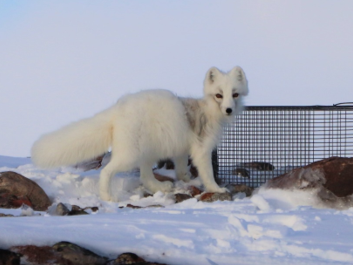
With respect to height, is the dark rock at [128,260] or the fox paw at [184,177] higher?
the dark rock at [128,260]

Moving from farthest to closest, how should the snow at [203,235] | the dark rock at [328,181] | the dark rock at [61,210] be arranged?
the dark rock at [328,181] → the dark rock at [61,210] → the snow at [203,235]

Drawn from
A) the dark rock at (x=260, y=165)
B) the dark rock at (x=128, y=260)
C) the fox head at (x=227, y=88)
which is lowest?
the dark rock at (x=260, y=165)

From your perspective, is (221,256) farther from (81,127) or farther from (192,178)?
(192,178)

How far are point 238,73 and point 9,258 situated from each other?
3.31 m

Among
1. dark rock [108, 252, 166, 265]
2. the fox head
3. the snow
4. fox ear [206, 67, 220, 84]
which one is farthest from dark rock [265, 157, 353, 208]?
dark rock [108, 252, 166, 265]

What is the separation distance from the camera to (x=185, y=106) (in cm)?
481

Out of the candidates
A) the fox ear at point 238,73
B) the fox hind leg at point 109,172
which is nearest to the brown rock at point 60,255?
the fox hind leg at point 109,172

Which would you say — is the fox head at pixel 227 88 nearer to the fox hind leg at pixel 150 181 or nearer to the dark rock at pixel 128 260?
the fox hind leg at pixel 150 181

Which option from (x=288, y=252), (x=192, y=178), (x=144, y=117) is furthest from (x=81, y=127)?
(x=288, y=252)

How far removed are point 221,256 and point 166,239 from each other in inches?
10.5

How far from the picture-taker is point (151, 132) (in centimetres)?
439

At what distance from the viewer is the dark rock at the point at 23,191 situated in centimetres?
405

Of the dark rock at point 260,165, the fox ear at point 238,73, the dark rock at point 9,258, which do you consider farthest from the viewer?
the dark rock at point 260,165

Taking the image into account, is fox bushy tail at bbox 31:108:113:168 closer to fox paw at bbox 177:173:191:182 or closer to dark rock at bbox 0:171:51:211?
dark rock at bbox 0:171:51:211
